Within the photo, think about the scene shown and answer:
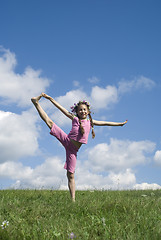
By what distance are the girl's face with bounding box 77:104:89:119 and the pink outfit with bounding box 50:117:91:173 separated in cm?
30

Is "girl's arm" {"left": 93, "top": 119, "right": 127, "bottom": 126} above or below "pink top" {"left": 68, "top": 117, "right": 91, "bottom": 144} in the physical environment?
above

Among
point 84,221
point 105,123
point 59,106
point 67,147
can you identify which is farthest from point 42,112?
point 84,221

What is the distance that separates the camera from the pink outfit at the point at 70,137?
7.08m

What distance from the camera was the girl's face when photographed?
749 cm

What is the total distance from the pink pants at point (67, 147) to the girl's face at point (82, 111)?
0.71m

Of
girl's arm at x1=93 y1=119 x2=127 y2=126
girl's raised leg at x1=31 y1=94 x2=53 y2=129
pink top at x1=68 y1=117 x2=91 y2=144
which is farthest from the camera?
girl's arm at x1=93 y1=119 x2=127 y2=126

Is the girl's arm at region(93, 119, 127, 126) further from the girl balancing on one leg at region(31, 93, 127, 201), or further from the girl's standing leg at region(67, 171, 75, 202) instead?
the girl's standing leg at region(67, 171, 75, 202)

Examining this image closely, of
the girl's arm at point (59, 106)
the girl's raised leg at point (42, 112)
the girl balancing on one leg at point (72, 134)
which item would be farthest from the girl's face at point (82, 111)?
the girl's raised leg at point (42, 112)

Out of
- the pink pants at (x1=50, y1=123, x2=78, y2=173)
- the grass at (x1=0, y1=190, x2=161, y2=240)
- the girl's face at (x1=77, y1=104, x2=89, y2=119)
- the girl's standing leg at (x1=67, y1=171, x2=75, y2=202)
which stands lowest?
the grass at (x1=0, y1=190, x2=161, y2=240)

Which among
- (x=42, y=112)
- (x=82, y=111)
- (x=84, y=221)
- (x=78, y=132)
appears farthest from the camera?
(x=82, y=111)

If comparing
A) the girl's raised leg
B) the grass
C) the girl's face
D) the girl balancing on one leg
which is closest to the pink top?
A: the girl balancing on one leg

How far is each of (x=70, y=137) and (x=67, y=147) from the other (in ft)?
0.95

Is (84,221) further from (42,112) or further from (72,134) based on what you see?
(42,112)

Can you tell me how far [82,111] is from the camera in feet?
24.5
